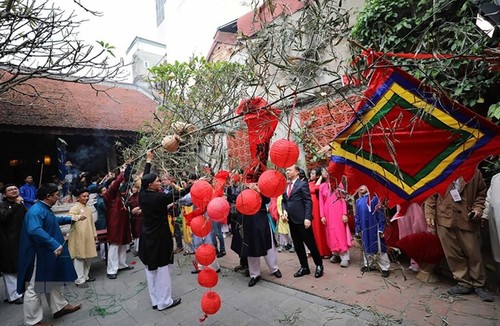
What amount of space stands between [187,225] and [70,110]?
9.98 meters

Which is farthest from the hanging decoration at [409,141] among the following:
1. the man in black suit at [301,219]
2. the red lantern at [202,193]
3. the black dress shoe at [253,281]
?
the black dress shoe at [253,281]

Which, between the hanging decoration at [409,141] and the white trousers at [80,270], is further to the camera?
the white trousers at [80,270]

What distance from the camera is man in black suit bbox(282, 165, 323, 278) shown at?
4930 mm

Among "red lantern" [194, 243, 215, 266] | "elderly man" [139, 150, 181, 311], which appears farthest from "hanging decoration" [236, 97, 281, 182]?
"elderly man" [139, 150, 181, 311]

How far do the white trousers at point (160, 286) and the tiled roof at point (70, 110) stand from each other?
6048 mm

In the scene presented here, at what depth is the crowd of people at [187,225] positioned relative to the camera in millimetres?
3855

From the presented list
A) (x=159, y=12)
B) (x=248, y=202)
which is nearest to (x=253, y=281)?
(x=248, y=202)

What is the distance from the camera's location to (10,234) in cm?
489

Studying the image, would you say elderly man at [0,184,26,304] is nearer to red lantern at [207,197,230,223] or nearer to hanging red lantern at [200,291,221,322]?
hanging red lantern at [200,291,221,322]

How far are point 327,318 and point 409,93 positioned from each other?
118 inches

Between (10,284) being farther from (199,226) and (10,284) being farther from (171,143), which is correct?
(171,143)

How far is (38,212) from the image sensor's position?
3992mm

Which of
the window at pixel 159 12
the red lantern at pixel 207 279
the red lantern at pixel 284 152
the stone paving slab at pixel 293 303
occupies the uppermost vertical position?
the window at pixel 159 12

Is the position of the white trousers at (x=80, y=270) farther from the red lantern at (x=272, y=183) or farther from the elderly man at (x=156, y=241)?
the red lantern at (x=272, y=183)
